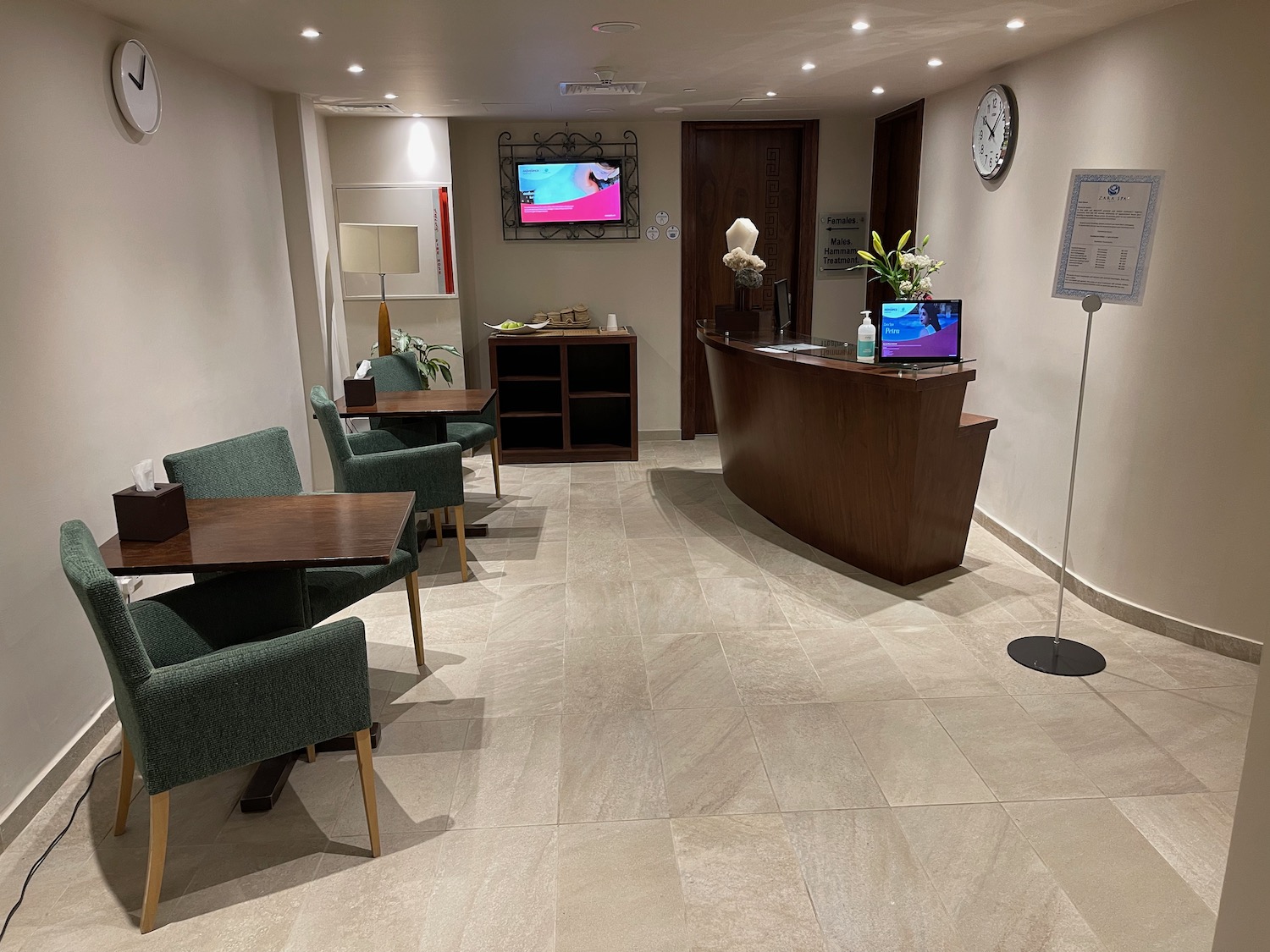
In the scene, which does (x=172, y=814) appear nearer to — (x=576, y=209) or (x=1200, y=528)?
(x=1200, y=528)

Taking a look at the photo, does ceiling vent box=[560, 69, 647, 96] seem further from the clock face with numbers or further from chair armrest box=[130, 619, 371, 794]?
chair armrest box=[130, 619, 371, 794]

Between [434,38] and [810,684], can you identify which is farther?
[434,38]

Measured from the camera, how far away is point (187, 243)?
160 inches

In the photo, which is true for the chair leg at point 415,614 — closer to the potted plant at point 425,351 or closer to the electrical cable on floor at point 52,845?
the electrical cable on floor at point 52,845

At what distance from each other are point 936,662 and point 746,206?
475 cm

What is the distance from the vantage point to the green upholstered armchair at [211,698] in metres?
2.12

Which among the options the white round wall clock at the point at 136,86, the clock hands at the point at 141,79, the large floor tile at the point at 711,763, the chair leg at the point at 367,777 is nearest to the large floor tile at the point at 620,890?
the large floor tile at the point at 711,763

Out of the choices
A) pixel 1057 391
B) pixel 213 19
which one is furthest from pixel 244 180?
pixel 1057 391

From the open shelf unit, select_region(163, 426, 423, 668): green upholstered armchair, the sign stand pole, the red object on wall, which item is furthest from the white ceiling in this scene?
the open shelf unit

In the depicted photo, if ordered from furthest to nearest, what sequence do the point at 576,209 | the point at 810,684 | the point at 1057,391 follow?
1. the point at 576,209
2. the point at 1057,391
3. the point at 810,684

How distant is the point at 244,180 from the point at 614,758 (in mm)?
3705

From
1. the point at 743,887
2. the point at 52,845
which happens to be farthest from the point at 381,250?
the point at 743,887

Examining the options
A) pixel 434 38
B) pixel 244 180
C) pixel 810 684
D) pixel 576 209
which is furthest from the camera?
pixel 576 209

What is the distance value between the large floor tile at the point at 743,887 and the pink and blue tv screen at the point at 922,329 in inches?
Result: 94.5
